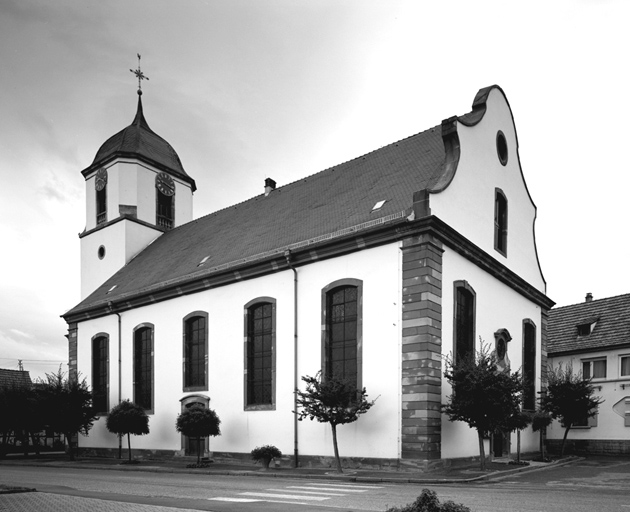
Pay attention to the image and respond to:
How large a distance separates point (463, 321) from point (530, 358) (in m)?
7.71

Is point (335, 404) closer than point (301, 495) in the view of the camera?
No

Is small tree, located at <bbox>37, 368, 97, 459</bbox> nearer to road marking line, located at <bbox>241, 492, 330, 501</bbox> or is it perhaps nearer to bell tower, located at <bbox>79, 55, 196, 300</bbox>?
bell tower, located at <bbox>79, 55, 196, 300</bbox>

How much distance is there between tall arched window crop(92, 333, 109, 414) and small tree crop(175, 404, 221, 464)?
32.3 feet

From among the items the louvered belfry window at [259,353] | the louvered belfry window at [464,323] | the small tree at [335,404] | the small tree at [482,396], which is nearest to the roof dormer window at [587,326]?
the louvered belfry window at [464,323]

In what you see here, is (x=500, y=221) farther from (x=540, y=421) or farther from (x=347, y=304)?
(x=347, y=304)

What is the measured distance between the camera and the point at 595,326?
105 feet

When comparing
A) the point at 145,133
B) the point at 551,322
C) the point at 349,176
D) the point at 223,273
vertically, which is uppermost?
the point at 145,133

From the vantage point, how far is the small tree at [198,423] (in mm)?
22266

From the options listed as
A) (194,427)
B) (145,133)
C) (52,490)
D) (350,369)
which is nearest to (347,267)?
(350,369)

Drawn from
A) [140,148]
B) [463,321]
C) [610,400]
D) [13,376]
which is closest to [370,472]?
[463,321]

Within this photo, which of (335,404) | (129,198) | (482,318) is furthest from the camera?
(129,198)

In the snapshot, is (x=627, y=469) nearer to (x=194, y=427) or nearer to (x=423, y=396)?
(x=423, y=396)

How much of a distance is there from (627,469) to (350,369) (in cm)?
963

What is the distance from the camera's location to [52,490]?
13914 mm
